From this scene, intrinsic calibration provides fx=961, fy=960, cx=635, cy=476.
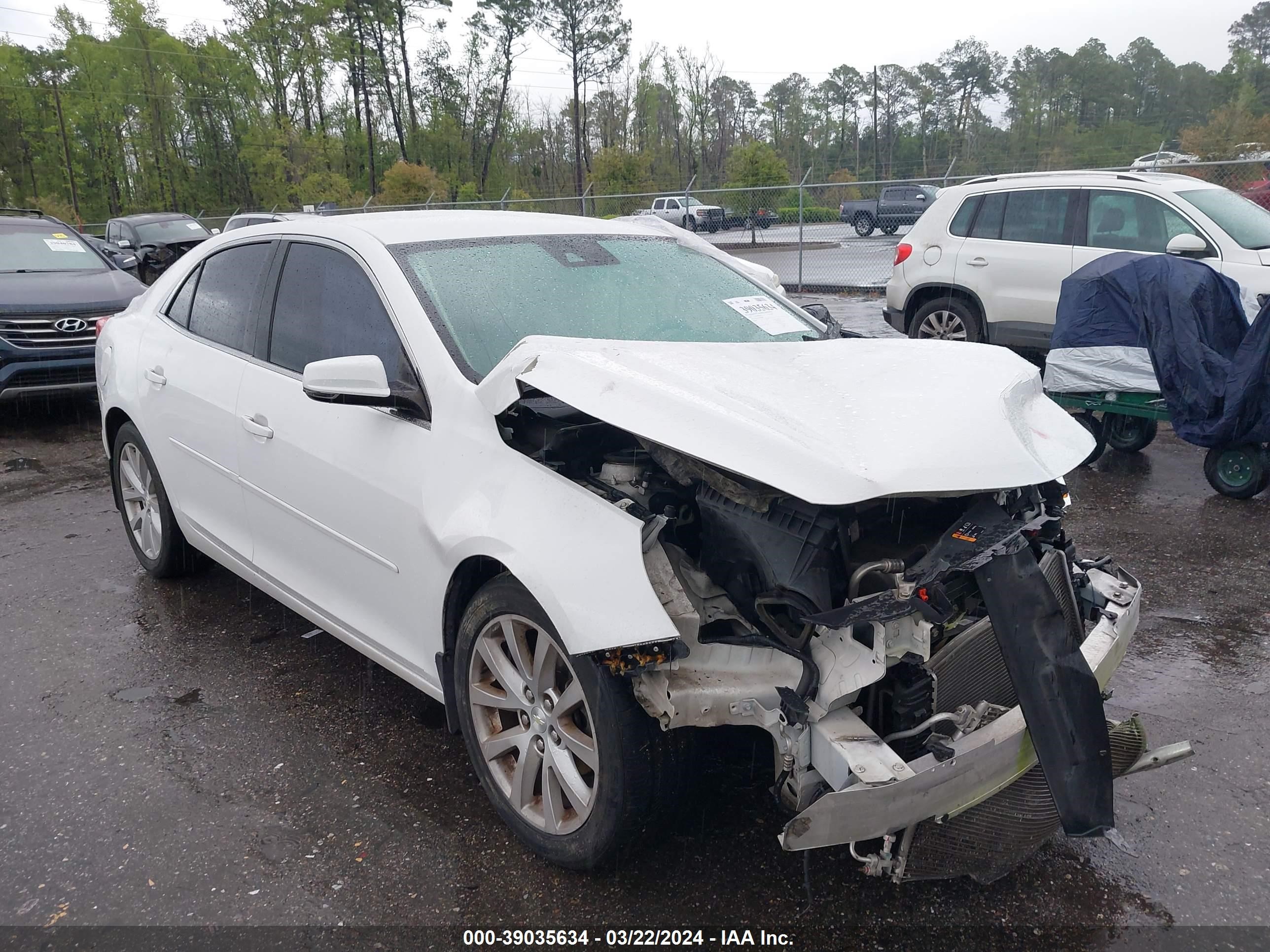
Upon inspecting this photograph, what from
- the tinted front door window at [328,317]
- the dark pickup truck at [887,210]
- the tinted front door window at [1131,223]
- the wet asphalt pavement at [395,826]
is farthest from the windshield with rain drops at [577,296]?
the dark pickup truck at [887,210]

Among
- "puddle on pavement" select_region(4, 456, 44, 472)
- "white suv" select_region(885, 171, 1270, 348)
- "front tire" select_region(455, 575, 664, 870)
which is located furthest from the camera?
"white suv" select_region(885, 171, 1270, 348)

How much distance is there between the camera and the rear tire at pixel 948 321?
9.37m

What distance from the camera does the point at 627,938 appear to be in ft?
8.00

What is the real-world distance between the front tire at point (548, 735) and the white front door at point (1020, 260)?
7.45 metres

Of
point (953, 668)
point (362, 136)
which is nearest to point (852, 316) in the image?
point (953, 668)

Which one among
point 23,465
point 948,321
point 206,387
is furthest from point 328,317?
point 948,321

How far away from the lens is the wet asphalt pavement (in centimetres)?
249

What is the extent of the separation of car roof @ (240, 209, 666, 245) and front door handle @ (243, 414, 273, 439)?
743mm

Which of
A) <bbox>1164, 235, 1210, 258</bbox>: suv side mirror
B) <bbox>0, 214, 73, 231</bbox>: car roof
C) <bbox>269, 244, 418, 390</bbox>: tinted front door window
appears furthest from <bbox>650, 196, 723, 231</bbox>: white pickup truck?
<bbox>269, 244, 418, 390</bbox>: tinted front door window

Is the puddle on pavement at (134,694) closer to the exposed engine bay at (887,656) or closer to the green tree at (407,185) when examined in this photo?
the exposed engine bay at (887,656)

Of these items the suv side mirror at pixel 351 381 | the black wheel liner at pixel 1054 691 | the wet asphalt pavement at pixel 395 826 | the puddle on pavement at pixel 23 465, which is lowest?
the puddle on pavement at pixel 23 465

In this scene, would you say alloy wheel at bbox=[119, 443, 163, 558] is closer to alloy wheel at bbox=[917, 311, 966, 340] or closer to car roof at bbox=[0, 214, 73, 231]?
car roof at bbox=[0, 214, 73, 231]

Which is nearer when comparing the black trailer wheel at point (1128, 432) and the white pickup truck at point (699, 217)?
the black trailer wheel at point (1128, 432)

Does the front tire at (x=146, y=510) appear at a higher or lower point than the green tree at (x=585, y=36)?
lower
